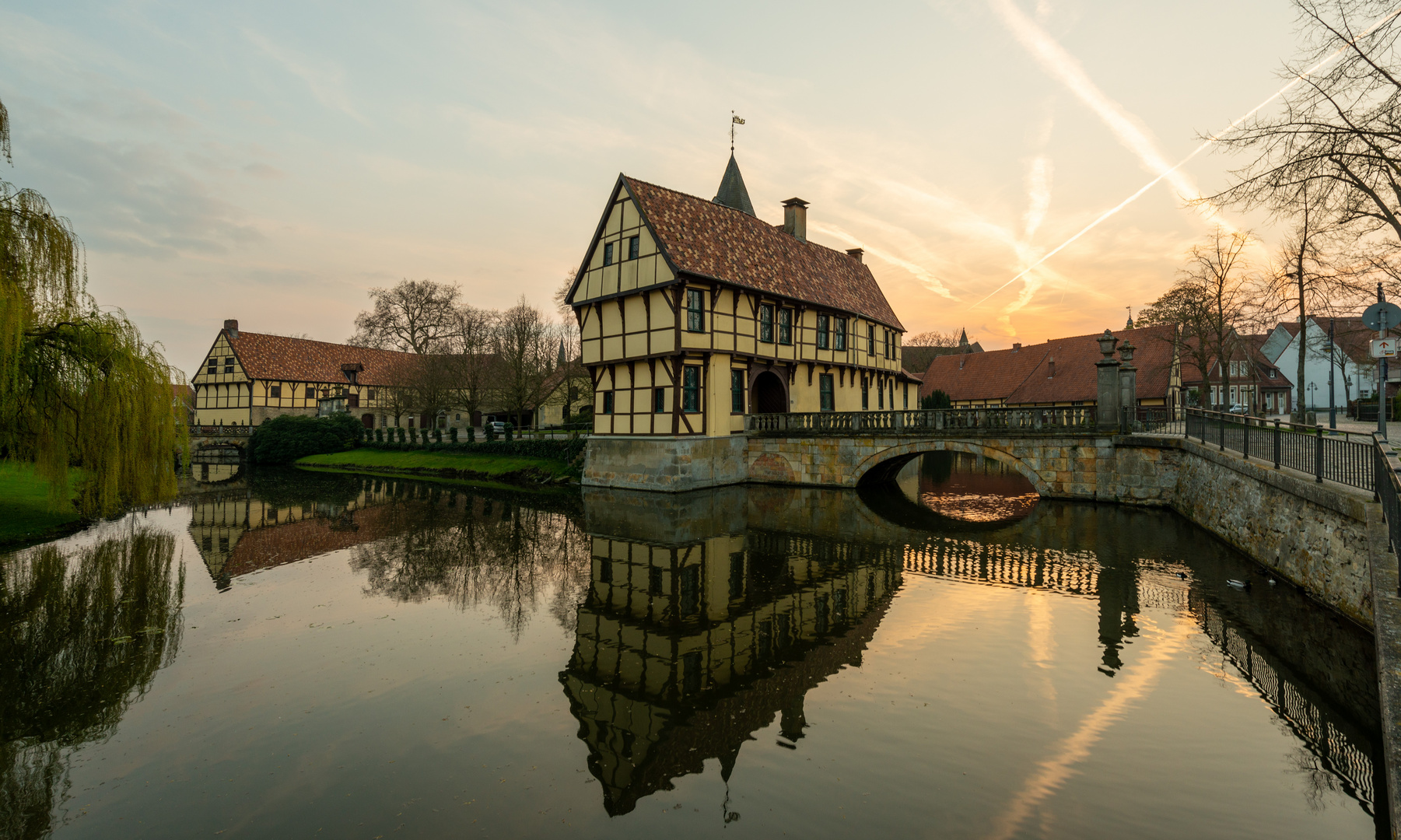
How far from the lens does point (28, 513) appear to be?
1535 cm

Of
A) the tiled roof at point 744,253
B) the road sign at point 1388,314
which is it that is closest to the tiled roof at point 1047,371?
the tiled roof at point 744,253

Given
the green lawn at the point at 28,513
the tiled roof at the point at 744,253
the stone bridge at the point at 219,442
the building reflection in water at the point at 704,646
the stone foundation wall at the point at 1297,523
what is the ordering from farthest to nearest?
the stone bridge at the point at 219,442 < the tiled roof at the point at 744,253 < the green lawn at the point at 28,513 < the stone foundation wall at the point at 1297,523 < the building reflection in water at the point at 704,646

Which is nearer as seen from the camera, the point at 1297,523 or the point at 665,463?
the point at 1297,523

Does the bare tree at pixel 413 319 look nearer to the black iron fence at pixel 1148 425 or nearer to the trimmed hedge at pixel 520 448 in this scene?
the trimmed hedge at pixel 520 448

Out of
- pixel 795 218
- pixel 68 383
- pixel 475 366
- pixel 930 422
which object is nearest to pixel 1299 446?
pixel 930 422

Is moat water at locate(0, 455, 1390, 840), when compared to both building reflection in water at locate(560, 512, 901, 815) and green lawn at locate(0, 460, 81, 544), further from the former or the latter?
green lawn at locate(0, 460, 81, 544)

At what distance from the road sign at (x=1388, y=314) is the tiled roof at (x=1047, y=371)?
23367 millimetres

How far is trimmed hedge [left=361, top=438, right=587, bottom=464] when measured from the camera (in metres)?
29.8

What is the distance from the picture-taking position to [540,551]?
14461 mm

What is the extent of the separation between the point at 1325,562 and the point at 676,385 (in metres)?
17.5

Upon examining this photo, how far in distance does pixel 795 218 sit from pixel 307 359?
142 ft

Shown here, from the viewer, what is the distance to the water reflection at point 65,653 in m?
5.29

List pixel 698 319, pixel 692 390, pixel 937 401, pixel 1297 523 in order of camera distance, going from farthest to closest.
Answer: pixel 937 401 < pixel 692 390 < pixel 698 319 < pixel 1297 523

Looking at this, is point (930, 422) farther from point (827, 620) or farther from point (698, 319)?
point (827, 620)
